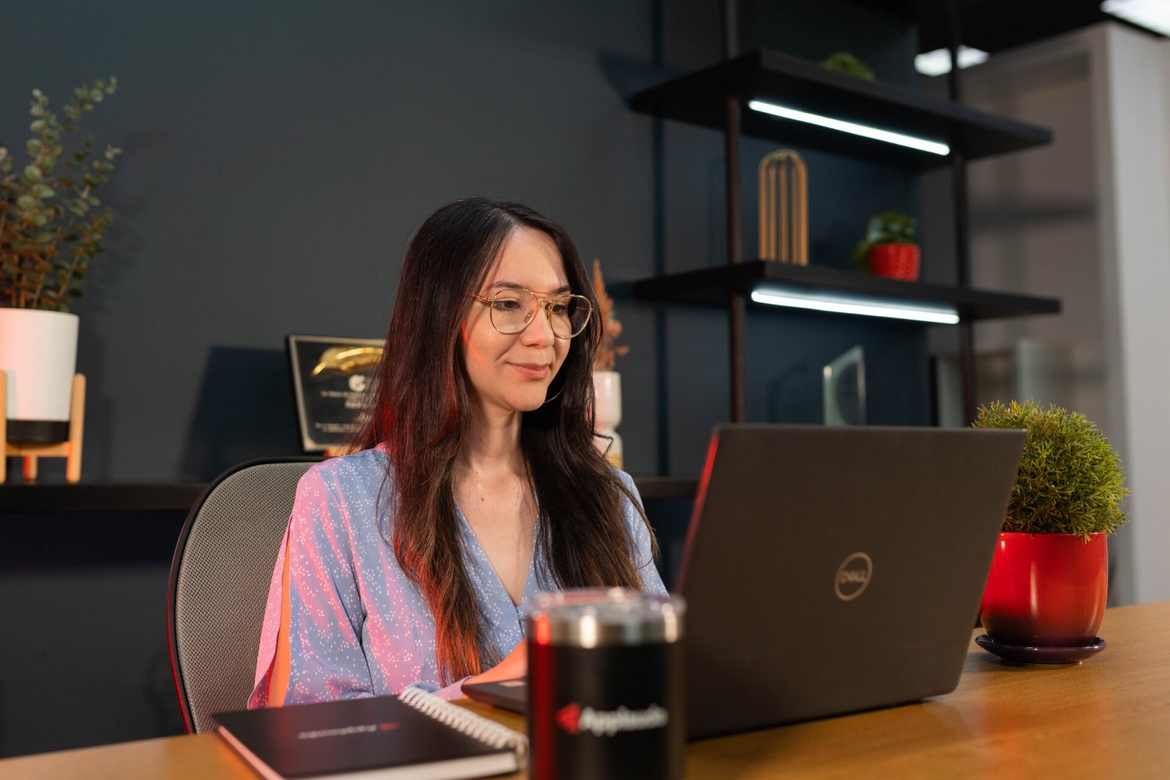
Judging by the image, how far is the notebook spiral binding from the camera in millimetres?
650

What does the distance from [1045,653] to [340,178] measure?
1.90 metres

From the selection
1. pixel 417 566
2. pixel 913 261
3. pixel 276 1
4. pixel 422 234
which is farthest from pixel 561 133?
pixel 417 566

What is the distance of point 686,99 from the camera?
286 centimetres

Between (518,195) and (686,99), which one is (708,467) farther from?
(686,99)

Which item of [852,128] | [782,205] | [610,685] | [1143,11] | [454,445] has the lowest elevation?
[610,685]

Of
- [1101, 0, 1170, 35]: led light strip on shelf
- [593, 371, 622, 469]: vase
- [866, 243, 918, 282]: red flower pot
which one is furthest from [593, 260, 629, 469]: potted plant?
[1101, 0, 1170, 35]: led light strip on shelf

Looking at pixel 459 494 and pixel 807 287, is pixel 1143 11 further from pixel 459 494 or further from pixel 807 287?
pixel 459 494

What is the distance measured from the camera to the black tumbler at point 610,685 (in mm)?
457

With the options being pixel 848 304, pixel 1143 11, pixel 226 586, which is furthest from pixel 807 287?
pixel 1143 11

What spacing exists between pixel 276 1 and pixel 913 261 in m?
1.93

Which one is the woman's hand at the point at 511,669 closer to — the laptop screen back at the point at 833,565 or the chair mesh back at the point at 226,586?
the laptop screen back at the point at 833,565

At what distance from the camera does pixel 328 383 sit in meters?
2.25

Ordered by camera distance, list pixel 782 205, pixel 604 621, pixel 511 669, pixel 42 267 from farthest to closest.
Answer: pixel 782 205 < pixel 42 267 < pixel 511 669 < pixel 604 621

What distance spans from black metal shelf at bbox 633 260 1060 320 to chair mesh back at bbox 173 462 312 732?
1567mm
